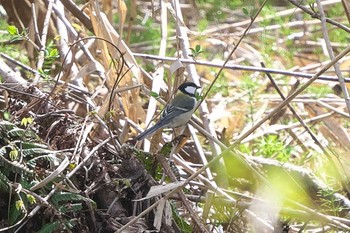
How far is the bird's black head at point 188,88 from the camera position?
287 cm

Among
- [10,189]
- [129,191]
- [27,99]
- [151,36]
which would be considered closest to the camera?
[10,189]

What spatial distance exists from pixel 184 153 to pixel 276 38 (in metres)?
1.67

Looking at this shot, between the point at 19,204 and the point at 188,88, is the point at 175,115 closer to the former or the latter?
the point at 188,88

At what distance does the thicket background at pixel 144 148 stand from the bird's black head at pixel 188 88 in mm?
53

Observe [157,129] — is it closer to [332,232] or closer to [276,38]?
[332,232]

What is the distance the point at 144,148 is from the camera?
2.90m

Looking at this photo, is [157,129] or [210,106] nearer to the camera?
[157,129]

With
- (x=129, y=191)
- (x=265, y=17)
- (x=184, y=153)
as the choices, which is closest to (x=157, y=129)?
(x=129, y=191)

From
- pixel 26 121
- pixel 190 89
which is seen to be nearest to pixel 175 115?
pixel 190 89

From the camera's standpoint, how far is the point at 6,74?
2.84 meters

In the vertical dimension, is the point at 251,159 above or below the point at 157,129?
below

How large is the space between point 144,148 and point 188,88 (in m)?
0.30

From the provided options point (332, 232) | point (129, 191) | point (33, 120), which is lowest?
point (332, 232)

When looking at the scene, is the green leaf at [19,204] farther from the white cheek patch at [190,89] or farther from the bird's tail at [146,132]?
the white cheek patch at [190,89]
